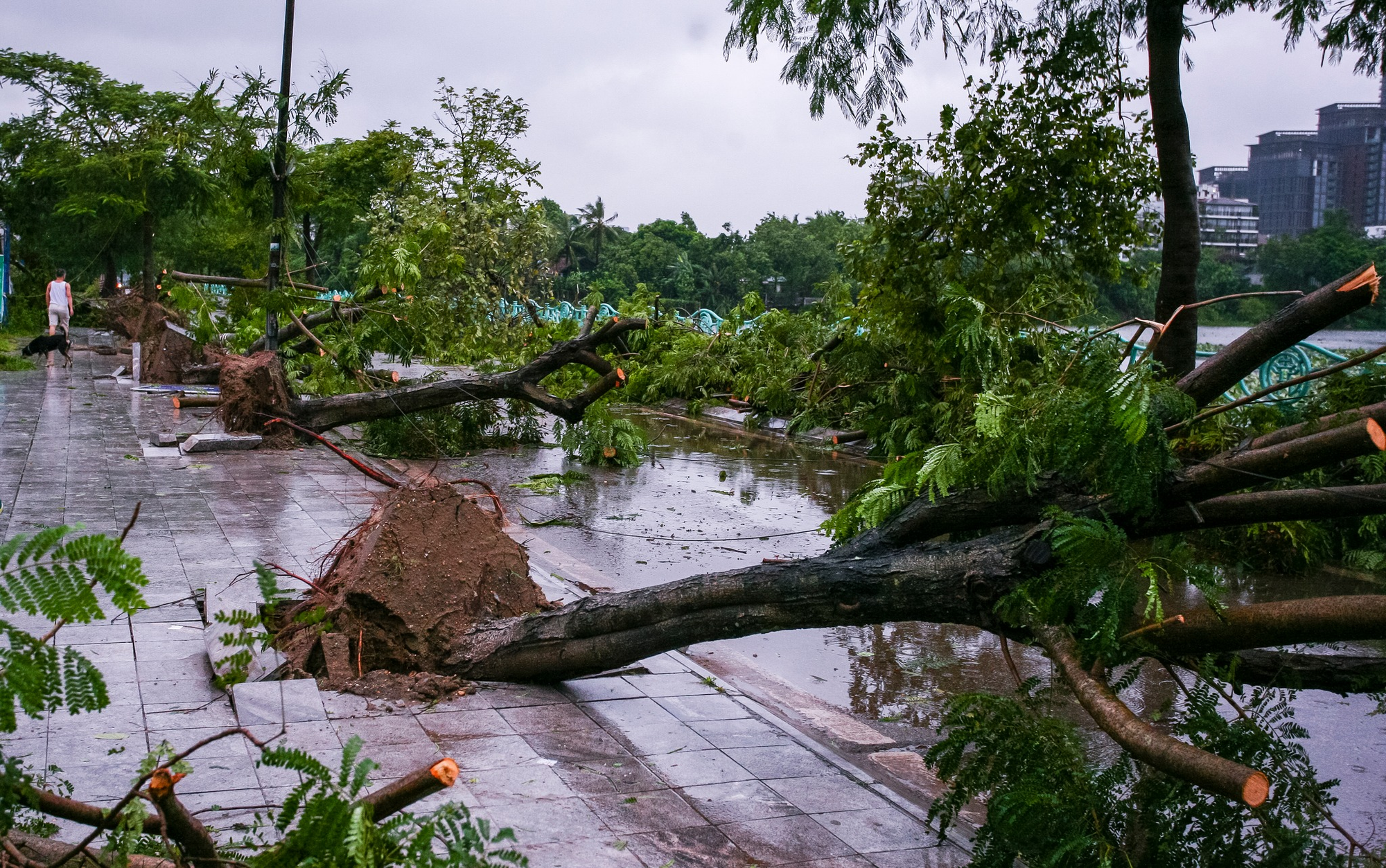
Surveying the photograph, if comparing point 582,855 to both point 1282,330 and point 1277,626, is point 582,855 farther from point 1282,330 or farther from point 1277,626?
point 1282,330

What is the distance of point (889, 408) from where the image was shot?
14.2 metres

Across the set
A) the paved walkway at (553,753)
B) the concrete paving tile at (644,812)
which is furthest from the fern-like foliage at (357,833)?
the concrete paving tile at (644,812)

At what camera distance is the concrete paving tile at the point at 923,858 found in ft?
12.3

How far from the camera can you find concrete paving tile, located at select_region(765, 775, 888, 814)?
4176 millimetres

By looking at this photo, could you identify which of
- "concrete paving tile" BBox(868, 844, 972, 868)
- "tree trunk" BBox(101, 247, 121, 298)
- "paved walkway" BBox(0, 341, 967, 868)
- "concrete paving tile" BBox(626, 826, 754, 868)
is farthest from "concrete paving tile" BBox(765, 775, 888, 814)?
"tree trunk" BBox(101, 247, 121, 298)

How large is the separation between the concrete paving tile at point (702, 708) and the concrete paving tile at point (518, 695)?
50cm

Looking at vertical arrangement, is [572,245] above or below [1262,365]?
above

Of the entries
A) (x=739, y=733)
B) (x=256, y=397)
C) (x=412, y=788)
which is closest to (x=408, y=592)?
(x=739, y=733)

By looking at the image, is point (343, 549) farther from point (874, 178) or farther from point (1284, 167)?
point (1284, 167)

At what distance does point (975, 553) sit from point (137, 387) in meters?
17.5

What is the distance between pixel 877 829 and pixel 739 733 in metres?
1.05

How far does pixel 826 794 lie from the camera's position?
14.1 feet

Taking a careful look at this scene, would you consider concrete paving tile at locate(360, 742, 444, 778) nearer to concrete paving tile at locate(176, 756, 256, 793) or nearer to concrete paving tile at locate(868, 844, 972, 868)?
concrete paving tile at locate(176, 756, 256, 793)

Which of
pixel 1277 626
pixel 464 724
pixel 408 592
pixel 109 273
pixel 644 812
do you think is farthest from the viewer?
pixel 109 273
